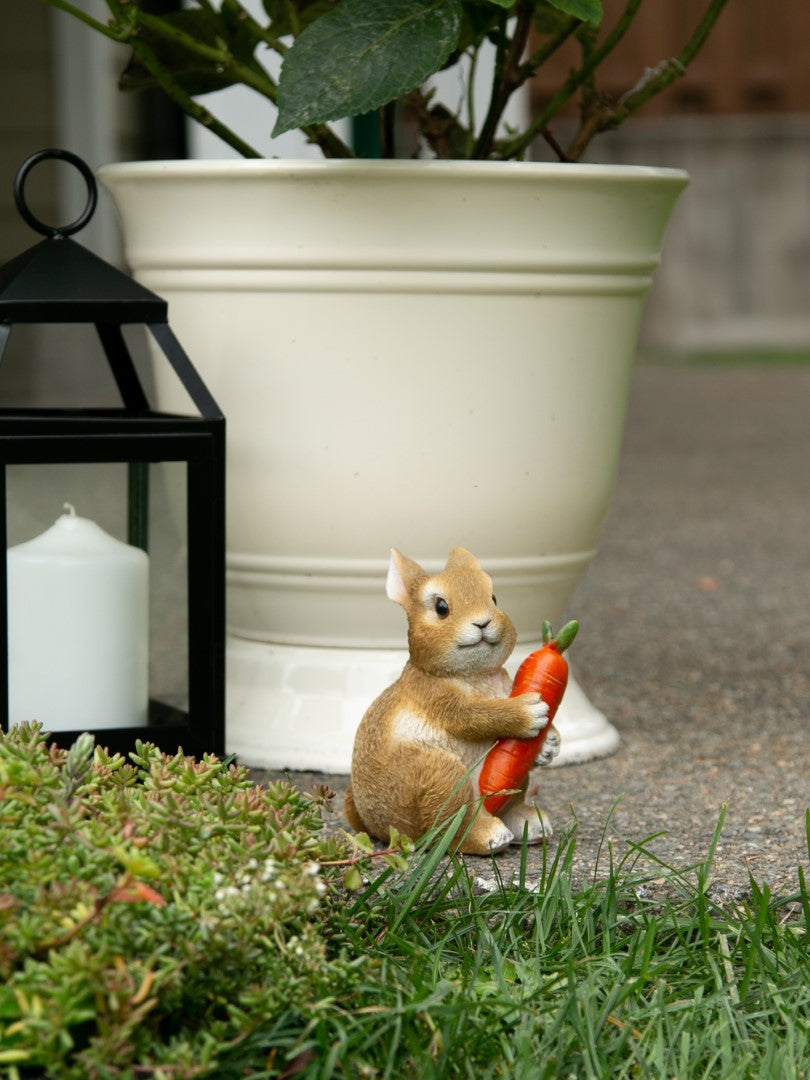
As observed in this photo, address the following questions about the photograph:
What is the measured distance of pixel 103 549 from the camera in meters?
1.59

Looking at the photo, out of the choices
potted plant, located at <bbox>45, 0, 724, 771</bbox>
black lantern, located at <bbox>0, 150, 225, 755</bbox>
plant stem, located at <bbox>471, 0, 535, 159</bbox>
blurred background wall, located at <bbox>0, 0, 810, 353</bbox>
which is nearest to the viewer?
black lantern, located at <bbox>0, 150, 225, 755</bbox>

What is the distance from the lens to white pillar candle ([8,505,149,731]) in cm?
156

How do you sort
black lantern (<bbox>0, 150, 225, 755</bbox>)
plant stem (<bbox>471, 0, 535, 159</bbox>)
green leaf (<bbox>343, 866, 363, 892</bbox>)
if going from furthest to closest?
plant stem (<bbox>471, 0, 535, 159</bbox>) → black lantern (<bbox>0, 150, 225, 755</bbox>) → green leaf (<bbox>343, 866, 363, 892</bbox>)

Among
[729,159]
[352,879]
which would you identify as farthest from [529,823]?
[729,159]

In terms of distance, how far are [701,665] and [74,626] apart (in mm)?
1119

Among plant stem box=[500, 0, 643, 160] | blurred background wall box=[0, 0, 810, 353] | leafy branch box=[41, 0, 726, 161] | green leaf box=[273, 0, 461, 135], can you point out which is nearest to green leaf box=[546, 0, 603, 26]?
leafy branch box=[41, 0, 726, 161]

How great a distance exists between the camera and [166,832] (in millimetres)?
1110

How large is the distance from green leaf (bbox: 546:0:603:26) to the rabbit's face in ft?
1.88

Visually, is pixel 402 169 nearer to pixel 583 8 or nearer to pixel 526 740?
pixel 583 8

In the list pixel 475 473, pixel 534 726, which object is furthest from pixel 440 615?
pixel 475 473

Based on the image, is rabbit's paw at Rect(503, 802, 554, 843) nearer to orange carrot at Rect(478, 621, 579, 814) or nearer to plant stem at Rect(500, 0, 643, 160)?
orange carrot at Rect(478, 621, 579, 814)

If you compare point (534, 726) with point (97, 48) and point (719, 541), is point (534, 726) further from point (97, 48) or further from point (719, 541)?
point (97, 48)

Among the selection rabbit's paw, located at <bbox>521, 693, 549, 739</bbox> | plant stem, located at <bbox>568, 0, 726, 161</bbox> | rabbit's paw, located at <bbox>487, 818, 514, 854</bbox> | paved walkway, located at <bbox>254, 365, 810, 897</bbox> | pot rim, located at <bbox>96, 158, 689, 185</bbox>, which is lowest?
paved walkway, located at <bbox>254, 365, 810, 897</bbox>

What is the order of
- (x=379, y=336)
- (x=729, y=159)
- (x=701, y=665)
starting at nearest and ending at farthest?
(x=379, y=336)
(x=701, y=665)
(x=729, y=159)
